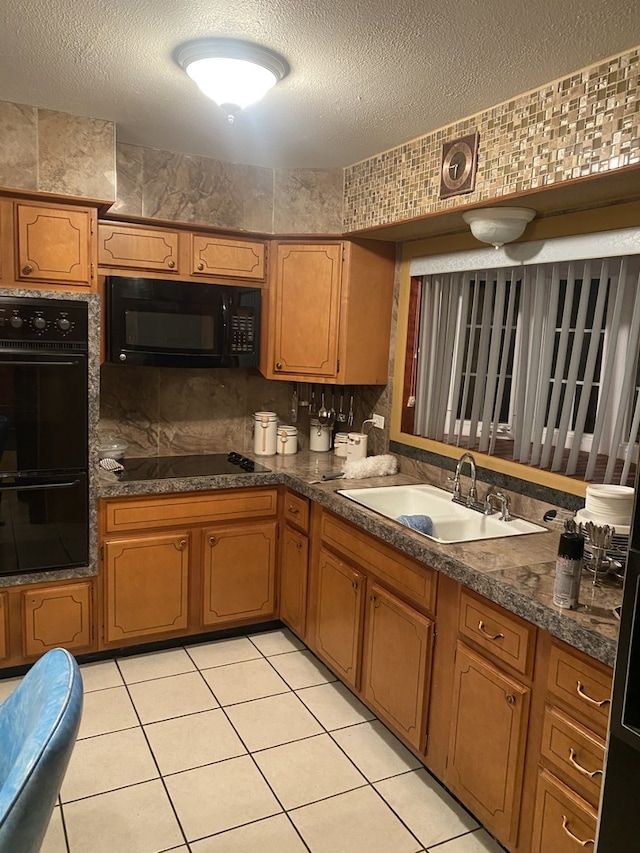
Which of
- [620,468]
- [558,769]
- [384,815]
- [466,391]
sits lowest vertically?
[384,815]

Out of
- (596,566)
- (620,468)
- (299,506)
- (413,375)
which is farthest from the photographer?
(413,375)

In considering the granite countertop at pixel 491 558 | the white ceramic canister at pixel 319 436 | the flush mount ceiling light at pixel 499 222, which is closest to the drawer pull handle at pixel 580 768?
the granite countertop at pixel 491 558

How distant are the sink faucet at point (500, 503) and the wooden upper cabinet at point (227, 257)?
1.67 meters

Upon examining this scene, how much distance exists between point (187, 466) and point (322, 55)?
6.68 ft

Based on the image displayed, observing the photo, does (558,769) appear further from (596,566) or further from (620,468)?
(620,468)

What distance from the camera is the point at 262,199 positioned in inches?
135

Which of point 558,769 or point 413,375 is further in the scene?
point 413,375

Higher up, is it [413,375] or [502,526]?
[413,375]

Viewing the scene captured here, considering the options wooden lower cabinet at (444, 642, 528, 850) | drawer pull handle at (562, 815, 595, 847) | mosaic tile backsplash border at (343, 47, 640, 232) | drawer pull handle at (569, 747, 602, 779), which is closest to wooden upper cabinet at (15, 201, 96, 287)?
mosaic tile backsplash border at (343, 47, 640, 232)

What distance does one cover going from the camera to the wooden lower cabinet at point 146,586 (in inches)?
120

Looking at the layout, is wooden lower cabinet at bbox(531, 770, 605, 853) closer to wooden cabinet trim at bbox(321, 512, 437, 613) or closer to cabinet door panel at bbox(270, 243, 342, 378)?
wooden cabinet trim at bbox(321, 512, 437, 613)

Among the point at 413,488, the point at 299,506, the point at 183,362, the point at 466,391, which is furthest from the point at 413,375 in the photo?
the point at 183,362

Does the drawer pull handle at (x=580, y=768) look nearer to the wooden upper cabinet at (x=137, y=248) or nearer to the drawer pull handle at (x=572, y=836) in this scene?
the drawer pull handle at (x=572, y=836)

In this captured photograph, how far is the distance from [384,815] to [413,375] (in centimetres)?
207
